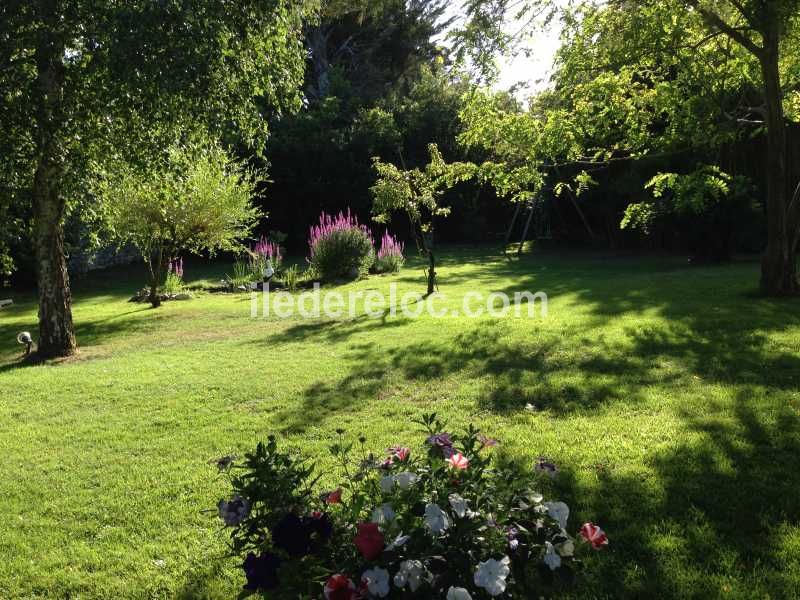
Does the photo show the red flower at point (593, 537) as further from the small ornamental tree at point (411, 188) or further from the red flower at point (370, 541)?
the small ornamental tree at point (411, 188)

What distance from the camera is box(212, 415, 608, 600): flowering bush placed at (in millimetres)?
1674

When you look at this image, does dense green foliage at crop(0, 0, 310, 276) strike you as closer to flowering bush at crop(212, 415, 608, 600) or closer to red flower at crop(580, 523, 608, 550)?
flowering bush at crop(212, 415, 608, 600)

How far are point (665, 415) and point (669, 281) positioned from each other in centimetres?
734

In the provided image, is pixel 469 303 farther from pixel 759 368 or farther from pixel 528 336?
pixel 759 368

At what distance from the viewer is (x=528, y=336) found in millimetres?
7055

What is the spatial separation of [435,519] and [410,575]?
6.8 inches

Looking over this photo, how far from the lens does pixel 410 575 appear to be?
5.33 feet

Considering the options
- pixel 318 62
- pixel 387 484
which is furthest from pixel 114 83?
pixel 318 62

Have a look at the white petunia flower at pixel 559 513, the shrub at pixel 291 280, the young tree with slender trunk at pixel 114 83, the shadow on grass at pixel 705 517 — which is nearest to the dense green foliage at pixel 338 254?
the shrub at pixel 291 280

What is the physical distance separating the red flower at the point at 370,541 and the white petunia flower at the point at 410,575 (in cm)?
9

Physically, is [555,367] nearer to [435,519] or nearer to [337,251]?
[435,519]

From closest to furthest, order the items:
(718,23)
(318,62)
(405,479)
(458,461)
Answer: (405,479) < (458,461) < (718,23) < (318,62)

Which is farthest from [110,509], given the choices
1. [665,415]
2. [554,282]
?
[554,282]

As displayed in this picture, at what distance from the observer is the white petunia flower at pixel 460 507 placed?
5.75 feet
